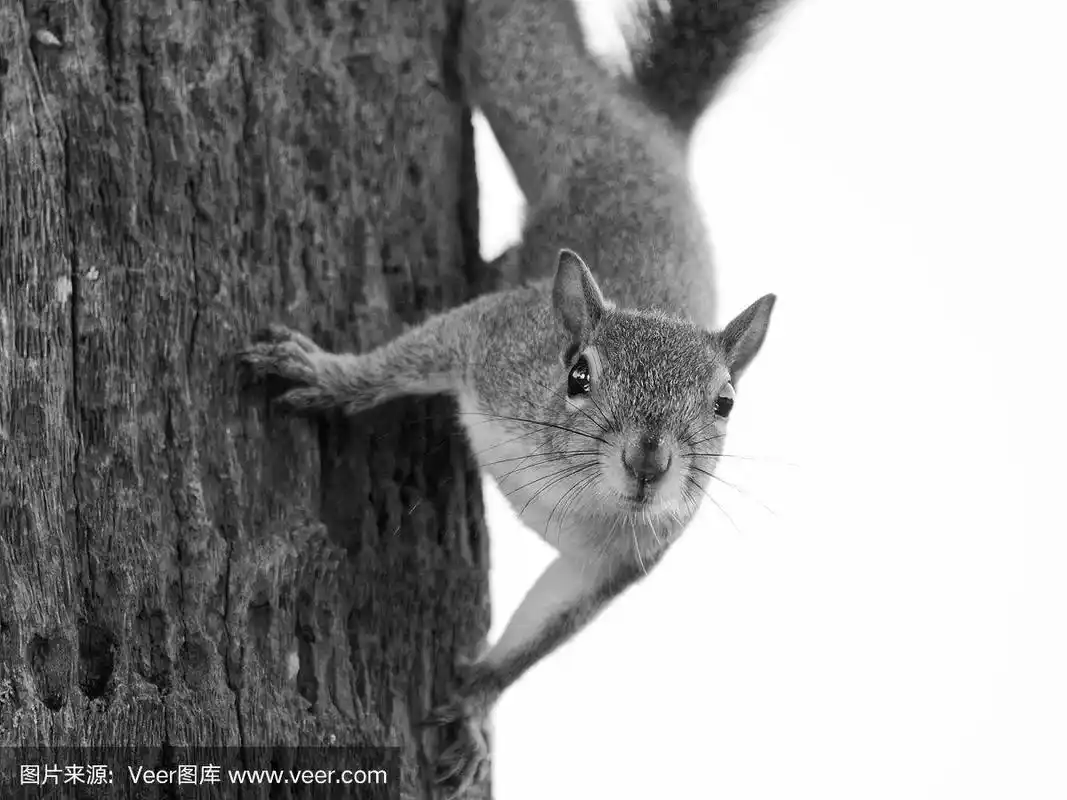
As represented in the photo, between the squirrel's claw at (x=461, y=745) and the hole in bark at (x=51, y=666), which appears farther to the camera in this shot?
the squirrel's claw at (x=461, y=745)

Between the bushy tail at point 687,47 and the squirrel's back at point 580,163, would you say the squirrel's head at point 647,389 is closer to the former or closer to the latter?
the squirrel's back at point 580,163

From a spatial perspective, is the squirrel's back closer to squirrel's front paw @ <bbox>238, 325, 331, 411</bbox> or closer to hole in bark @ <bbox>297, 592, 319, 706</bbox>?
squirrel's front paw @ <bbox>238, 325, 331, 411</bbox>

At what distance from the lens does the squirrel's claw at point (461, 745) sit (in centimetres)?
261

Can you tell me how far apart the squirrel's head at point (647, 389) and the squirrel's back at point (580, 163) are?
54cm

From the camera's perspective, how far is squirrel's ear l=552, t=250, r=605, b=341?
2525mm

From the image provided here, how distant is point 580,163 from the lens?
3.38 meters

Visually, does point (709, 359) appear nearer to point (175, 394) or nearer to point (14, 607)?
point (175, 394)

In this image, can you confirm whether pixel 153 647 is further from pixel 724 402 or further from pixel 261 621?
pixel 724 402

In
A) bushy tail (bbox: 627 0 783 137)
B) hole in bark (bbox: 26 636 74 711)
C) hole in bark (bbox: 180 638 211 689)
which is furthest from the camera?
bushy tail (bbox: 627 0 783 137)

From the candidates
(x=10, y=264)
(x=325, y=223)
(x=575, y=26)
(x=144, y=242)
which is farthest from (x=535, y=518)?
(x=575, y=26)

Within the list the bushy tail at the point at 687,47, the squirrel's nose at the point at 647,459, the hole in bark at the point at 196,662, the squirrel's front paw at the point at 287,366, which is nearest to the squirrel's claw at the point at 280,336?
the squirrel's front paw at the point at 287,366

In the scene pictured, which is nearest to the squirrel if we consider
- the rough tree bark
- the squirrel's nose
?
the squirrel's nose

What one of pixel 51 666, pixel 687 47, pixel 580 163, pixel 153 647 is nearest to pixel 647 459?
pixel 153 647

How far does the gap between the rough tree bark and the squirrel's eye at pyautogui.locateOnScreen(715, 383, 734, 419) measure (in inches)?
26.0
